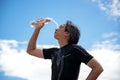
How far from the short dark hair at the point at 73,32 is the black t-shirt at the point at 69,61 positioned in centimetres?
25

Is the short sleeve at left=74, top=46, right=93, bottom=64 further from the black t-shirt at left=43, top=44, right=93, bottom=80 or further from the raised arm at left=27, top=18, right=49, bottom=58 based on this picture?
the raised arm at left=27, top=18, right=49, bottom=58

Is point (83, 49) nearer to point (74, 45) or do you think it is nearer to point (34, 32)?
point (74, 45)

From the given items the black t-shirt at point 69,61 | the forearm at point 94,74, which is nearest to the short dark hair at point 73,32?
the black t-shirt at point 69,61

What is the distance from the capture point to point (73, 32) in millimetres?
6035

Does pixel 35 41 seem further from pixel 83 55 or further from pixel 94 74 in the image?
pixel 94 74

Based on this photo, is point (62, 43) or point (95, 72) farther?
point (62, 43)

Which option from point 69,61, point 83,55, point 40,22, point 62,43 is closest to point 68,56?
point 69,61

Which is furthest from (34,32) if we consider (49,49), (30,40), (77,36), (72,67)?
(72,67)

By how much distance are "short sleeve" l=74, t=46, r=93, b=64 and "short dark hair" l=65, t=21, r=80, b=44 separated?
1.26ft

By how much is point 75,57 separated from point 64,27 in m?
0.92

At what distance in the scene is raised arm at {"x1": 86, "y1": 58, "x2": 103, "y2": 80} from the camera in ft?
17.5

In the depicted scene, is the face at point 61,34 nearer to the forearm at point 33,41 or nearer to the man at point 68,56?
the man at point 68,56

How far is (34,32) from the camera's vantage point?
6582mm

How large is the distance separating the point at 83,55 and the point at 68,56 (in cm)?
31
